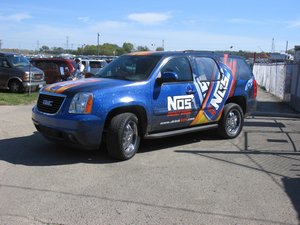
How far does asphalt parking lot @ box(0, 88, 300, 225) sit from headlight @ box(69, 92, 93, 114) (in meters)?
0.88

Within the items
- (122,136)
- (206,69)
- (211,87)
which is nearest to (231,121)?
(211,87)

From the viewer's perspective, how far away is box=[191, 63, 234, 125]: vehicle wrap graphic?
821cm

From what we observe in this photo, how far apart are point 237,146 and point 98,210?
4347mm

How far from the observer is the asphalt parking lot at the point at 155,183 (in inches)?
182

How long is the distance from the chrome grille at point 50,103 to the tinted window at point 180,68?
2.02m

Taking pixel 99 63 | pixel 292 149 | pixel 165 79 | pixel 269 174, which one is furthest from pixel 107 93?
pixel 99 63

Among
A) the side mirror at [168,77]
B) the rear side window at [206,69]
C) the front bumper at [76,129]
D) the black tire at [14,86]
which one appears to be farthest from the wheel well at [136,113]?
the black tire at [14,86]

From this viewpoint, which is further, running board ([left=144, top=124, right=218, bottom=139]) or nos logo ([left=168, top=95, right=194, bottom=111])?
nos logo ([left=168, top=95, right=194, bottom=111])

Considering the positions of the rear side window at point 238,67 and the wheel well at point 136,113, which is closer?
the wheel well at point 136,113

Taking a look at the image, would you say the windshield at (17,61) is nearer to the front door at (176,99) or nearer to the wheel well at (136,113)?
the front door at (176,99)

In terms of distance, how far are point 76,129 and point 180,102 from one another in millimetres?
2195

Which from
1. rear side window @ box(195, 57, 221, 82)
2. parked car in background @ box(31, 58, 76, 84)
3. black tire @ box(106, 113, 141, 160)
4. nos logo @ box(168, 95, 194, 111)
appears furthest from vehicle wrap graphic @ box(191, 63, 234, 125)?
parked car in background @ box(31, 58, 76, 84)

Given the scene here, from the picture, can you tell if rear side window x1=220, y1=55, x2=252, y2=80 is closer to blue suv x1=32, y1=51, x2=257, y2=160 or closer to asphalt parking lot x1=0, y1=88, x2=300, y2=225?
blue suv x1=32, y1=51, x2=257, y2=160

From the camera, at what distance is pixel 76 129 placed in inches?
252
